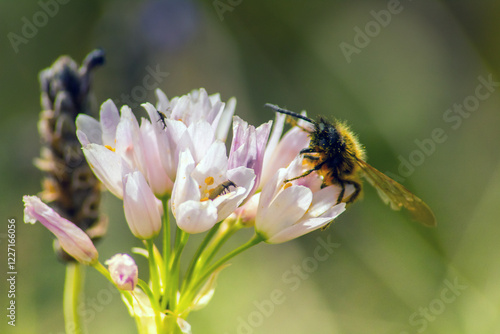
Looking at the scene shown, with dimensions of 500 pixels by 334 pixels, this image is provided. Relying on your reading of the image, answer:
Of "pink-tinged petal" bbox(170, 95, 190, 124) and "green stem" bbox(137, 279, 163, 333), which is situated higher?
"pink-tinged petal" bbox(170, 95, 190, 124)

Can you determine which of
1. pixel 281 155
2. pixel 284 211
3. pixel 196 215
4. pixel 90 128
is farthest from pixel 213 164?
pixel 90 128

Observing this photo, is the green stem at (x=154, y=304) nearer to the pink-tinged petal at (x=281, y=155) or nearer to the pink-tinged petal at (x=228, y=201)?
the pink-tinged petal at (x=228, y=201)

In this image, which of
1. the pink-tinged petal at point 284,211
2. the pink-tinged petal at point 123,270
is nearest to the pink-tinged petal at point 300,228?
the pink-tinged petal at point 284,211

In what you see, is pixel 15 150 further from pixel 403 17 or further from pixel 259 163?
pixel 403 17

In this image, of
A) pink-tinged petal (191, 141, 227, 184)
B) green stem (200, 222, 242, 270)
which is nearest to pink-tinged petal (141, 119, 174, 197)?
pink-tinged petal (191, 141, 227, 184)

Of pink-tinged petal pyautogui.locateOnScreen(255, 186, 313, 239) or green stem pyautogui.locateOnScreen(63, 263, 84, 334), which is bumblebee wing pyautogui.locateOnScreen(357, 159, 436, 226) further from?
green stem pyautogui.locateOnScreen(63, 263, 84, 334)

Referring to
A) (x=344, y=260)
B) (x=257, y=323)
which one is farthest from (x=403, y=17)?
(x=257, y=323)
